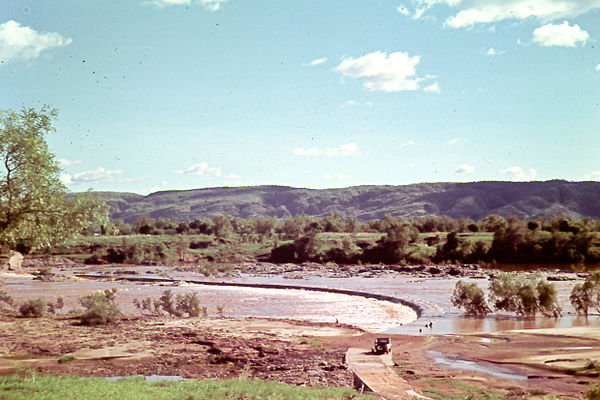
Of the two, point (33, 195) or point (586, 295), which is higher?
point (33, 195)

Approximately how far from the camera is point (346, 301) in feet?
166

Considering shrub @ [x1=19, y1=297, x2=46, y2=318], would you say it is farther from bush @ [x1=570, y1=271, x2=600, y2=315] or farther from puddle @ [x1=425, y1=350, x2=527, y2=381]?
bush @ [x1=570, y1=271, x2=600, y2=315]

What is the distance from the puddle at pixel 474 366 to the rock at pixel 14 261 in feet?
256

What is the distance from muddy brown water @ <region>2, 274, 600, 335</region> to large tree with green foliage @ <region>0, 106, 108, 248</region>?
18.6m

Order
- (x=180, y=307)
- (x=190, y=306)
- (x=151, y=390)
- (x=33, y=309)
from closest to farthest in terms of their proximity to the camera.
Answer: (x=151, y=390) < (x=33, y=309) < (x=190, y=306) < (x=180, y=307)

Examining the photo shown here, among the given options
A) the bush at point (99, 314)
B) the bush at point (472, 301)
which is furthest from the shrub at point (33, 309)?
the bush at point (472, 301)

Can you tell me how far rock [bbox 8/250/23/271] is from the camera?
3405 inches

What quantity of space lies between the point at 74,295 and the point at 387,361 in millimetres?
39163

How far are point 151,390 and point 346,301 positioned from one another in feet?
114

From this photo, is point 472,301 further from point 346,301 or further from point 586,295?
point 346,301

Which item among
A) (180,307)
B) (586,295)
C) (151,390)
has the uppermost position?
(586,295)

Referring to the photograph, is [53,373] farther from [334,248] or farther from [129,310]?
[334,248]

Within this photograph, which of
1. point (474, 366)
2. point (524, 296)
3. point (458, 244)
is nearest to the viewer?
point (474, 366)

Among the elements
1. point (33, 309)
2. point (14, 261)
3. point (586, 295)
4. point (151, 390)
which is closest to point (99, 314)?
point (33, 309)
